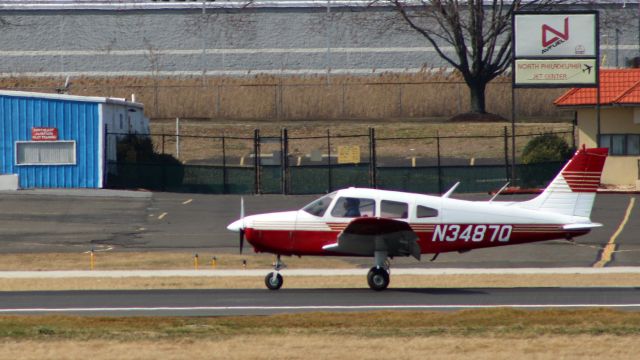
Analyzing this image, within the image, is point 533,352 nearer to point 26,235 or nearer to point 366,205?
point 366,205

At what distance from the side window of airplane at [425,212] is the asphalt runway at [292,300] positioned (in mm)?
1528

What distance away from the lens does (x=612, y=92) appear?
156 ft

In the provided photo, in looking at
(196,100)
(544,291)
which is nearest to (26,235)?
(544,291)

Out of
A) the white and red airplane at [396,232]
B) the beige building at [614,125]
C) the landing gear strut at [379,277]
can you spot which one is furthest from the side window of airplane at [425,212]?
the beige building at [614,125]

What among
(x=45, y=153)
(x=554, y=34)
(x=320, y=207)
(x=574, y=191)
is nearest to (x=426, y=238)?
(x=320, y=207)

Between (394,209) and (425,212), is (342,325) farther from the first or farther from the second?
(425,212)

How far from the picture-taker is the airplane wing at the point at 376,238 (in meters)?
21.7

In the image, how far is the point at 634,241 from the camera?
3300 centimetres

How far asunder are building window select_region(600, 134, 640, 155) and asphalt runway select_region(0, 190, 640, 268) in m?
3.68

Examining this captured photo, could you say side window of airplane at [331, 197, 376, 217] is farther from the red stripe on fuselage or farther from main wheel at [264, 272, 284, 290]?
main wheel at [264, 272, 284, 290]

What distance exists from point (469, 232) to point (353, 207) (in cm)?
232

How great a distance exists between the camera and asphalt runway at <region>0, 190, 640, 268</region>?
3056cm

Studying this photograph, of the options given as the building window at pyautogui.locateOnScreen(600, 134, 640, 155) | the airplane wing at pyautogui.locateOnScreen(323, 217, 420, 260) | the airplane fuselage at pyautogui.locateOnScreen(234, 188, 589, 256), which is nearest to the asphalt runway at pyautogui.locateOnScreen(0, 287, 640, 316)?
the airplane wing at pyautogui.locateOnScreen(323, 217, 420, 260)

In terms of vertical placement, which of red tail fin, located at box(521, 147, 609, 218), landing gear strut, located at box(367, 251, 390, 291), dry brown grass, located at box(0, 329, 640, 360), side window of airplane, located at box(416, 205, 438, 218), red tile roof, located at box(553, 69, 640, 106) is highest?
red tile roof, located at box(553, 69, 640, 106)
